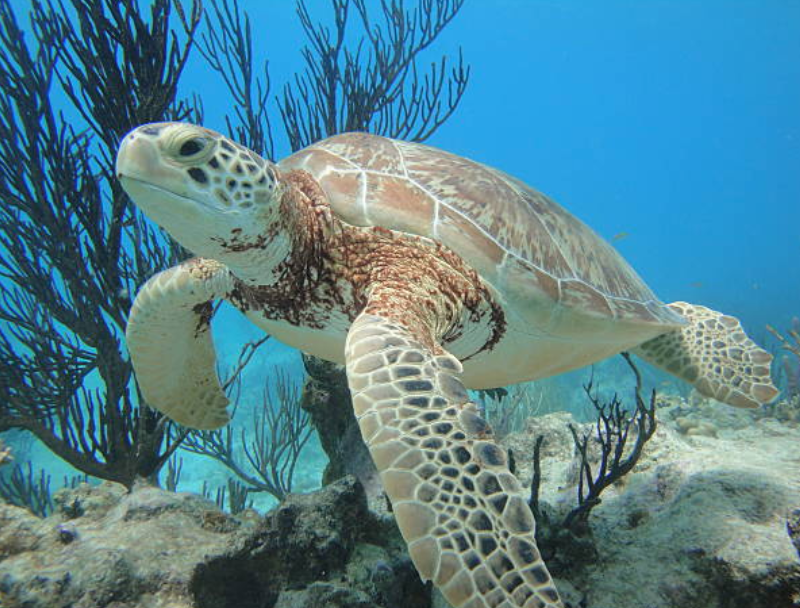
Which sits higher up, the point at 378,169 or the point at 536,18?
the point at 536,18

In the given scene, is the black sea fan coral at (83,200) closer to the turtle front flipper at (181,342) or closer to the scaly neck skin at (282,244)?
the turtle front flipper at (181,342)

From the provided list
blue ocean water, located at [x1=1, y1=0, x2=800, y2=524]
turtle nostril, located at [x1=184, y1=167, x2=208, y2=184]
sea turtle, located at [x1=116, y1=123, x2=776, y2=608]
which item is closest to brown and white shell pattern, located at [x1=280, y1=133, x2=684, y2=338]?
sea turtle, located at [x1=116, y1=123, x2=776, y2=608]

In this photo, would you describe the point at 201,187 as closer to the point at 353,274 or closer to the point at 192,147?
the point at 192,147

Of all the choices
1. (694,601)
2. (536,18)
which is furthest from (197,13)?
(536,18)

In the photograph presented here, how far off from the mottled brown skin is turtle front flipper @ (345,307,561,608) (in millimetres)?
580

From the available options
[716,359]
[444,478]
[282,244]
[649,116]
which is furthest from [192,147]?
[649,116]

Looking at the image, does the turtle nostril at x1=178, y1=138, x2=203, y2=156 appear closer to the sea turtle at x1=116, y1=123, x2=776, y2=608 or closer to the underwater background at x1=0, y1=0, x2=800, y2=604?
the sea turtle at x1=116, y1=123, x2=776, y2=608

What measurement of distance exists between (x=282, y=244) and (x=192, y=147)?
62 cm

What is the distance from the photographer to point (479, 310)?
270 centimetres

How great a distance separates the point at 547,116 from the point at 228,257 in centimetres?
15472

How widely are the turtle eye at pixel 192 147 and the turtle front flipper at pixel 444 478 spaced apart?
1106mm

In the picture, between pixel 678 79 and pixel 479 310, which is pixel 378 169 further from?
pixel 678 79

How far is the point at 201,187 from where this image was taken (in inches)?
80.3

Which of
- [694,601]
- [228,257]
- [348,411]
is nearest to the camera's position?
[694,601]
